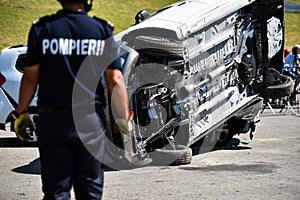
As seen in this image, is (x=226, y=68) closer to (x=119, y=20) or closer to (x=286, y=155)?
(x=286, y=155)

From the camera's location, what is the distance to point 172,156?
912 cm

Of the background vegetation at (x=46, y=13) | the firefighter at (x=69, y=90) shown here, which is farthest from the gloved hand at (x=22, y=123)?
Result: the background vegetation at (x=46, y=13)

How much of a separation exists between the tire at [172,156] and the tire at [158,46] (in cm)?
130

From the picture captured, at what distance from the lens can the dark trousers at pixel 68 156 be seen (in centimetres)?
465

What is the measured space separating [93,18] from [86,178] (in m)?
1.10

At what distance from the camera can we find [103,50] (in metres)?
4.71

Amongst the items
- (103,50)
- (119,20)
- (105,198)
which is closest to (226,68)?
(105,198)

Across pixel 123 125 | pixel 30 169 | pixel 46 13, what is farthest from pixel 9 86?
pixel 46 13

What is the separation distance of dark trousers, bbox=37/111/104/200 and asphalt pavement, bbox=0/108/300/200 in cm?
263

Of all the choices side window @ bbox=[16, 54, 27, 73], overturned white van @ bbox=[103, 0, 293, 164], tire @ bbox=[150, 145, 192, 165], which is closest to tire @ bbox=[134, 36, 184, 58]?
overturned white van @ bbox=[103, 0, 293, 164]

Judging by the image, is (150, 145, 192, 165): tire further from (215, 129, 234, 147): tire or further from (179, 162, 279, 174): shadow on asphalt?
(215, 129, 234, 147): tire

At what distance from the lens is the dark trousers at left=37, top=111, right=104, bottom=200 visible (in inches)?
183

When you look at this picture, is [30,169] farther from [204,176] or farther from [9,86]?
[9,86]

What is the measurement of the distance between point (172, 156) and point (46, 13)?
25.7 metres
